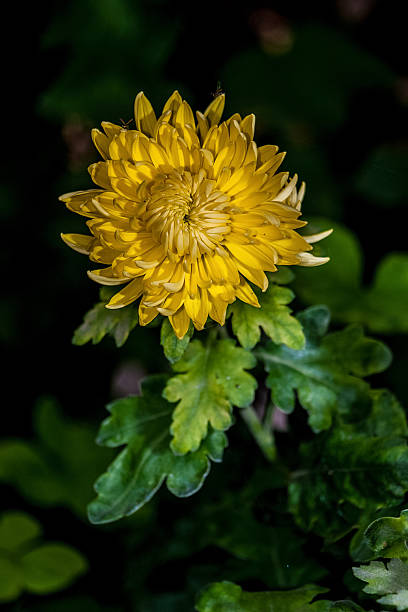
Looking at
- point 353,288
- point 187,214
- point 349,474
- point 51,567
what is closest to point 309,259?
point 187,214

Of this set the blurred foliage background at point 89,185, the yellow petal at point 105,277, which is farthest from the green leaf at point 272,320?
the blurred foliage background at point 89,185

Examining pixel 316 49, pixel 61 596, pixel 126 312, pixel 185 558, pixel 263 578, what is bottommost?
pixel 61 596

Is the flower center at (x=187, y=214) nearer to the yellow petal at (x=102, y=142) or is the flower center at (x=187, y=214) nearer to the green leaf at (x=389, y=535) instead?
the yellow petal at (x=102, y=142)

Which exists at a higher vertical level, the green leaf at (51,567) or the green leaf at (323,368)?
the green leaf at (323,368)

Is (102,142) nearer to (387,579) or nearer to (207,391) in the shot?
(207,391)

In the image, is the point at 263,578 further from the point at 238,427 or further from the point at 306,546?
the point at 238,427

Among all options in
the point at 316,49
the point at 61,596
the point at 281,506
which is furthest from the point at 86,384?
the point at 316,49
